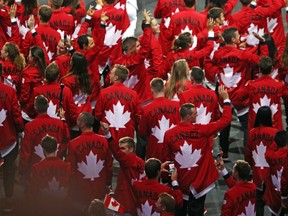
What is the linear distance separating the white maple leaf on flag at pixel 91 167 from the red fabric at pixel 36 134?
62 cm

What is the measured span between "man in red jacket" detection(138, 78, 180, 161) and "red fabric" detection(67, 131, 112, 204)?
2.36 ft

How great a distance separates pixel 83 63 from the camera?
11.3m

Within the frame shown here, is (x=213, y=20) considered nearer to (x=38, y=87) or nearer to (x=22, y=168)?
(x=38, y=87)

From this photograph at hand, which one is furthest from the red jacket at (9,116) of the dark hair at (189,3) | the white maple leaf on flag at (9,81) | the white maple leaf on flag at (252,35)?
the white maple leaf on flag at (252,35)

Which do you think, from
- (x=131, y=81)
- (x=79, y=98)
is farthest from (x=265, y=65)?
(x=79, y=98)

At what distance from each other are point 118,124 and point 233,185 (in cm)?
203

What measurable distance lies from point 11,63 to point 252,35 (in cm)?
392

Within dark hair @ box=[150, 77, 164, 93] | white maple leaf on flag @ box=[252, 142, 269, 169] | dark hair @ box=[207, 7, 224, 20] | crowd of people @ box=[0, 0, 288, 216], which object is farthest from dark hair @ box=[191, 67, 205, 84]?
dark hair @ box=[207, 7, 224, 20]

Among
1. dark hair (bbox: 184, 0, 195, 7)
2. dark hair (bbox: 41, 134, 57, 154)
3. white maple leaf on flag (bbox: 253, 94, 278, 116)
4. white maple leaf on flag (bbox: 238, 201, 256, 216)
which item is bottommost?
white maple leaf on flag (bbox: 238, 201, 256, 216)

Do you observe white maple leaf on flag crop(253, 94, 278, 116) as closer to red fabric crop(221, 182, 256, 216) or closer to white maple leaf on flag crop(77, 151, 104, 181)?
red fabric crop(221, 182, 256, 216)

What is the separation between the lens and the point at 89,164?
1020 centimetres

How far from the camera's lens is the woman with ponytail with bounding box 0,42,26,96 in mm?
11742

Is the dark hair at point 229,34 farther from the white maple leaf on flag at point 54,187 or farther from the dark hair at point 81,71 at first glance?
the white maple leaf on flag at point 54,187

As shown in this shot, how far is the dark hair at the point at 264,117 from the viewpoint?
10477 millimetres
